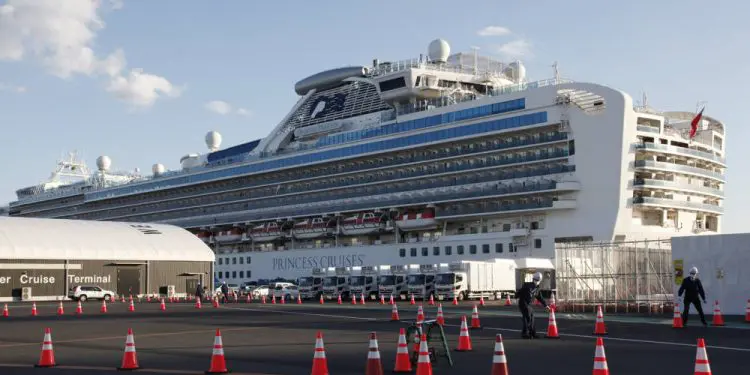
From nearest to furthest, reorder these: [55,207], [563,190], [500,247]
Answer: [563,190], [500,247], [55,207]

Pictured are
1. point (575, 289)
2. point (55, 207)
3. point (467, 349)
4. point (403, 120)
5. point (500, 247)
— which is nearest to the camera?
point (467, 349)

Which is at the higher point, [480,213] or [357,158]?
[357,158]

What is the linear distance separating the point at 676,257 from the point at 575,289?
535cm

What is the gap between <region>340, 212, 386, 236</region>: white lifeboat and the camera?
243 feet

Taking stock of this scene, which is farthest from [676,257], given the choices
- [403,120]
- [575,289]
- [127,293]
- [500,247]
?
[127,293]

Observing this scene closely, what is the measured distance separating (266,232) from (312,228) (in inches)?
272

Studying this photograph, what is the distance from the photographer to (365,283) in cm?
5850

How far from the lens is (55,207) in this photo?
12069cm

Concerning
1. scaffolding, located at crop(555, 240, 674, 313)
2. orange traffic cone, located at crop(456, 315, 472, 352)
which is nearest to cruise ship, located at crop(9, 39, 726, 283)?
scaffolding, located at crop(555, 240, 674, 313)

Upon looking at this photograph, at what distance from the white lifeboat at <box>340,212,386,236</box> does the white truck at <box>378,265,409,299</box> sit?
52.6 feet

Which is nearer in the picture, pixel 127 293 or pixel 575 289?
pixel 575 289

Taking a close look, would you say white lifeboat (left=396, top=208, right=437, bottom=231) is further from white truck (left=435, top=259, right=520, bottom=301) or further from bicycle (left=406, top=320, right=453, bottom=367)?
bicycle (left=406, top=320, right=453, bottom=367)

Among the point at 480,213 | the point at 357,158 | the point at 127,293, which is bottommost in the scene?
the point at 127,293

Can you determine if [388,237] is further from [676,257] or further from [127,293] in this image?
[676,257]
